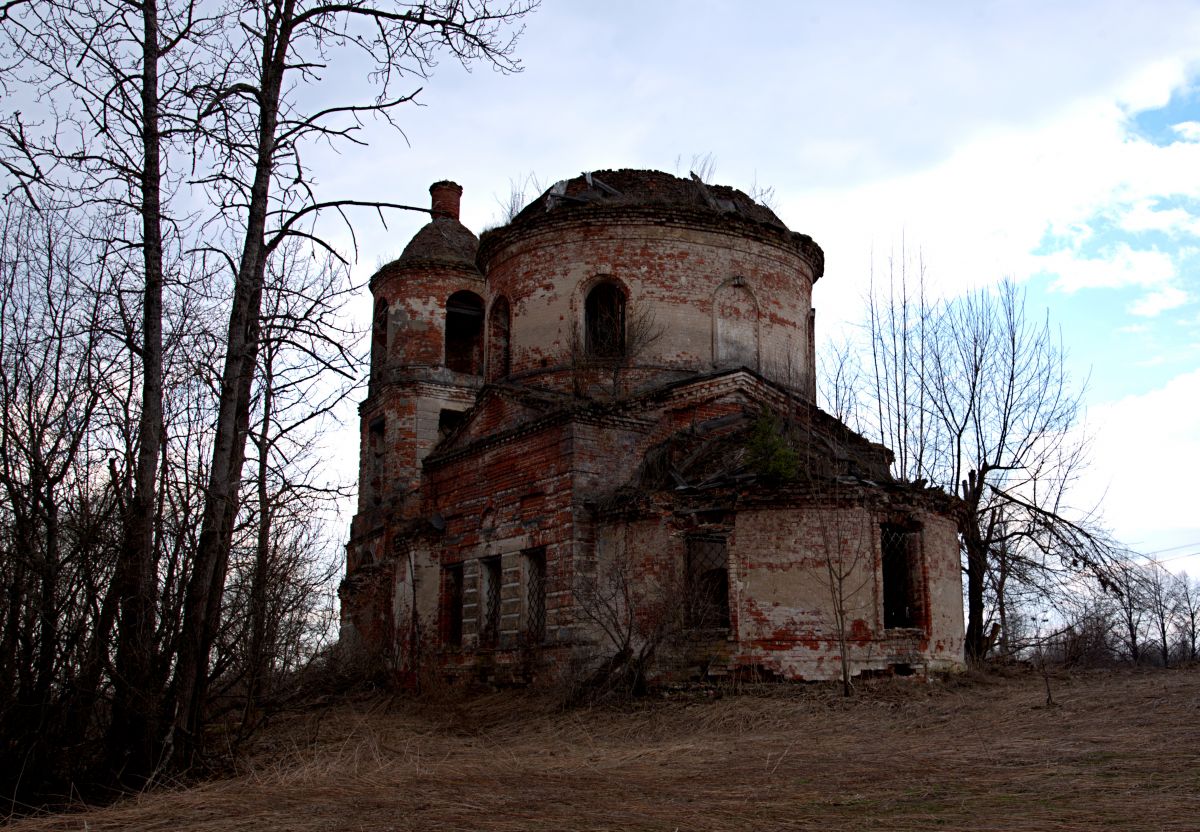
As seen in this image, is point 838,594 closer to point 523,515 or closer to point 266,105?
point 523,515

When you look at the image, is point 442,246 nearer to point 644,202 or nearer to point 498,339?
point 498,339

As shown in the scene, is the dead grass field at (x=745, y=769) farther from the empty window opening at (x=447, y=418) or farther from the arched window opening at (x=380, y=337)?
the arched window opening at (x=380, y=337)

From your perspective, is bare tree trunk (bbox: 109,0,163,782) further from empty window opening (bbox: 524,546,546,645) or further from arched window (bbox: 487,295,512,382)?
arched window (bbox: 487,295,512,382)

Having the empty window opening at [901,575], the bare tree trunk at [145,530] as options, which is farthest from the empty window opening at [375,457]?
the bare tree trunk at [145,530]

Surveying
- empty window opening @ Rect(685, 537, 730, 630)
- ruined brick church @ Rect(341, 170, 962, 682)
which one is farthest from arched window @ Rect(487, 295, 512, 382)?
empty window opening @ Rect(685, 537, 730, 630)

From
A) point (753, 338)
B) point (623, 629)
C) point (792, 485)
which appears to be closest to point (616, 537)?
point (623, 629)

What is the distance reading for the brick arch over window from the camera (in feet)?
60.6

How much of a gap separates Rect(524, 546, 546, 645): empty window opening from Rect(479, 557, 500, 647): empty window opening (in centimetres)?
86

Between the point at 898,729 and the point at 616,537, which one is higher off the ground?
the point at 616,537

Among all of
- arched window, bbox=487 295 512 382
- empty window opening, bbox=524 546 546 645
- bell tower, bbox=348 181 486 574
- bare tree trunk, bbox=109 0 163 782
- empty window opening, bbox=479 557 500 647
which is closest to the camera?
bare tree trunk, bbox=109 0 163 782

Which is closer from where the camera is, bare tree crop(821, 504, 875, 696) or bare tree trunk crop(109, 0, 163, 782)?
bare tree trunk crop(109, 0, 163, 782)

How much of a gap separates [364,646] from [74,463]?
38.1 feet

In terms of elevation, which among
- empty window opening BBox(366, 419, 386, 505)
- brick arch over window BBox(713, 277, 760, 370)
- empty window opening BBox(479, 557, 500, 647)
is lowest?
empty window opening BBox(479, 557, 500, 647)

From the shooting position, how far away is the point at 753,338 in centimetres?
1881
